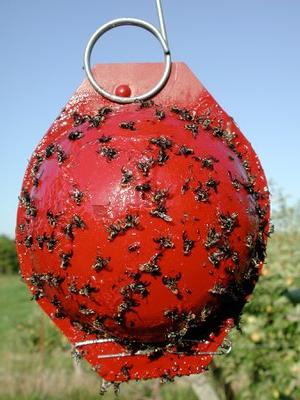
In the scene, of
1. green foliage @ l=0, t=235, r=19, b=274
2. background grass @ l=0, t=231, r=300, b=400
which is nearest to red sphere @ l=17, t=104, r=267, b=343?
background grass @ l=0, t=231, r=300, b=400

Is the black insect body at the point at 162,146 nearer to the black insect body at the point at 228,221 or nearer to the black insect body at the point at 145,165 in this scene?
the black insect body at the point at 145,165

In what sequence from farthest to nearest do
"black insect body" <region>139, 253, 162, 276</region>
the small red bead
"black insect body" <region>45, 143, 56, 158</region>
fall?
the small red bead → "black insect body" <region>45, 143, 56, 158</region> → "black insect body" <region>139, 253, 162, 276</region>

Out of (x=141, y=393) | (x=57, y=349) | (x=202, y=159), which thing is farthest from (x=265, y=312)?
(x=57, y=349)

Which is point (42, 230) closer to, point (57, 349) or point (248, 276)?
point (248, 276)

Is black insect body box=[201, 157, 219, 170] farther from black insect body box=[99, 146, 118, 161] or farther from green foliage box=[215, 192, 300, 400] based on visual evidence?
green foliage box=[215, 192, 300, 400]

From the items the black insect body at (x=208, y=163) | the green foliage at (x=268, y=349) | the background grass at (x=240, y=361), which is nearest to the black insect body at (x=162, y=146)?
the black insect body at (x=208, y=163)

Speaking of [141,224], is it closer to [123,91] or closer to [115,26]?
[123,91]
